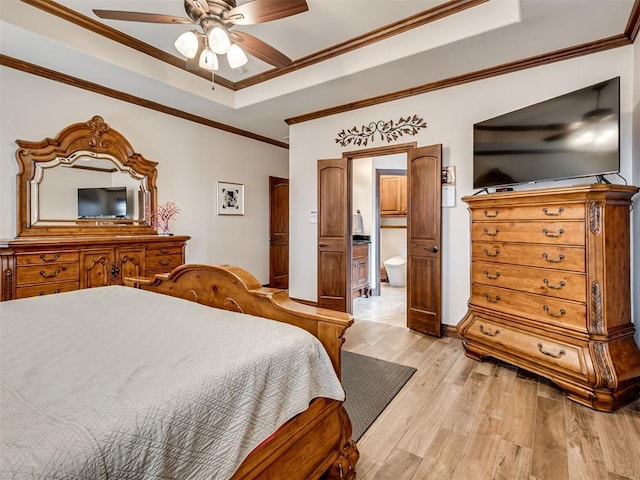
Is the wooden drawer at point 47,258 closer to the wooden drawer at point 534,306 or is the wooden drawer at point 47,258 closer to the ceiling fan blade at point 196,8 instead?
the ceiling fan blade at point 196,8

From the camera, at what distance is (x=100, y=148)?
3562 mm

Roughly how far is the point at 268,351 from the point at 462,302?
2.81 meters

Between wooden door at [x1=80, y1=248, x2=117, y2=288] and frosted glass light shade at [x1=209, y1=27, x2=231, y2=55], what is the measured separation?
227 centimetres

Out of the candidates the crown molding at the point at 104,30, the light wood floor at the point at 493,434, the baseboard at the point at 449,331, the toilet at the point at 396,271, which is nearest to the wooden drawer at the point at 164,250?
the crown molding at the point at 104,30

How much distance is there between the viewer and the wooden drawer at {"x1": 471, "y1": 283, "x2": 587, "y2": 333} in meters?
2.19

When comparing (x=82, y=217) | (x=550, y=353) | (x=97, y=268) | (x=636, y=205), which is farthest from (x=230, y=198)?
(x=636, y=205)

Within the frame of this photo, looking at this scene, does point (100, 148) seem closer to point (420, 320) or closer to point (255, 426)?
point (255, 426)

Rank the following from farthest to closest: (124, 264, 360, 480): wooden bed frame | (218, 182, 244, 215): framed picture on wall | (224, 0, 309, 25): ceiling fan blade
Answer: (218, 182, 244, 215): framed picture on wall
(224, 0, 309, 25): ceiling fan blade
(124, 264, 360, 480): wooden bed frame

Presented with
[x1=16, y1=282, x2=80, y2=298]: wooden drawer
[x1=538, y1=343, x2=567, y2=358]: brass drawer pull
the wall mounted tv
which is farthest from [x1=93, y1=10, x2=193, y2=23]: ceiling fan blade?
[x1=538, y1=343, x2=567, y2=358]: brass drawer pull

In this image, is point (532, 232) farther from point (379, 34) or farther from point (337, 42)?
point (337, 42)

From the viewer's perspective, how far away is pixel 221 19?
2135 millimetres

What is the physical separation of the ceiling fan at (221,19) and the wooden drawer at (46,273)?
2098 mm

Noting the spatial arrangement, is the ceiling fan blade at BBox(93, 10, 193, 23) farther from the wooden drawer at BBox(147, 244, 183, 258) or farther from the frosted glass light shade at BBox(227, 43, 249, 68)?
the wooden drawer at BBox(147, 244, 183, 258)

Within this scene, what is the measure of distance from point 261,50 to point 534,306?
2746 millimetres
